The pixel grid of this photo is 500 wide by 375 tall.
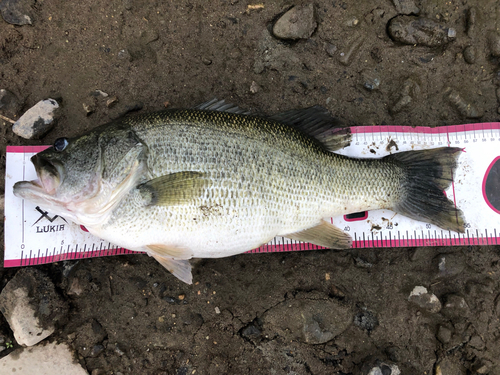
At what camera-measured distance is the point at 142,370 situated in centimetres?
263

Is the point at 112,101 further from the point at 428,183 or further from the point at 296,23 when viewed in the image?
the point at 428,183

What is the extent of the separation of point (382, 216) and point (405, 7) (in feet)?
6.38

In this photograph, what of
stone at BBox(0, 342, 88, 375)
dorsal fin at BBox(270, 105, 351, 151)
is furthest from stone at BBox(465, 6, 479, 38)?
stone at BBox(0, 342, 88, 375)

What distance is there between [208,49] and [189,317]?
2419 mm

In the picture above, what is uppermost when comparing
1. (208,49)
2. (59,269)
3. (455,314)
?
(208,49)

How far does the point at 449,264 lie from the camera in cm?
276

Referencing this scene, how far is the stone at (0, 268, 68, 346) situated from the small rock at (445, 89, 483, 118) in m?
3.89

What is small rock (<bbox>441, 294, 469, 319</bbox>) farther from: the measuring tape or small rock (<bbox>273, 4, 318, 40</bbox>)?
small rock (<bbox>273, 4, 318, 40</bbox>)

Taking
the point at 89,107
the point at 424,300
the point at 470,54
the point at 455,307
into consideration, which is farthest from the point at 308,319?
the point at 470,54

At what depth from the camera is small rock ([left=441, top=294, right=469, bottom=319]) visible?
8.80 ft

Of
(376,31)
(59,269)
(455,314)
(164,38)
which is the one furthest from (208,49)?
(455,314)

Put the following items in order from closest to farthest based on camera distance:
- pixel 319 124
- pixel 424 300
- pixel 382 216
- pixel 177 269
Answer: pixel 177 269
pixel 319 124
pixel 424 300
pixel 382 216

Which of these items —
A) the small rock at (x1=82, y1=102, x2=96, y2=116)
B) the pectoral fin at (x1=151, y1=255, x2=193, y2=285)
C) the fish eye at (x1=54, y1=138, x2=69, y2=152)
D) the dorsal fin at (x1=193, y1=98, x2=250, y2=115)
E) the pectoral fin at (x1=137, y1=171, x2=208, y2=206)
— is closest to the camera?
the pectoral fin at (x1=137, y1=171, x2=208, y2=206)

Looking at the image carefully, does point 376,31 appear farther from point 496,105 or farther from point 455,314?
point 455,314
